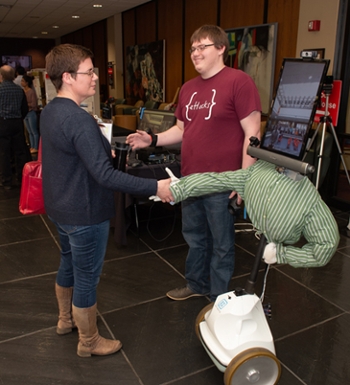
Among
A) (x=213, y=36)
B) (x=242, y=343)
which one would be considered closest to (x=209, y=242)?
(x=242, y=343)

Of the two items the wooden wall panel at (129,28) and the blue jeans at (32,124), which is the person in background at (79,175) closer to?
the blue jeans at (32,124)

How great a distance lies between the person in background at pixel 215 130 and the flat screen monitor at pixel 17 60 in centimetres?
1519

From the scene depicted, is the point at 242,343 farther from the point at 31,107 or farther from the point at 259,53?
the point at 31,107

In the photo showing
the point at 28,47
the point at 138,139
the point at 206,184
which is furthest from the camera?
the point at 28,47

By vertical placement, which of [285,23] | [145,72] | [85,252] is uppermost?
[285,23]

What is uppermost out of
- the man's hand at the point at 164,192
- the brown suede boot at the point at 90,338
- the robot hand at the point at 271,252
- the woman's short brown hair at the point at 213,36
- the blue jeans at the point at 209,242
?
the woman's short brown hair at the point at 213,36

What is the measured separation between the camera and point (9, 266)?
9.16ft

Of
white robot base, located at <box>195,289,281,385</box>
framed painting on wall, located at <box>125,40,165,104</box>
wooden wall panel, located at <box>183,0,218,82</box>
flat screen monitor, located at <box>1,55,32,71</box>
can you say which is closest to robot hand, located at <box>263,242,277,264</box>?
white robot base, located at <box>195,289,281,385</box>

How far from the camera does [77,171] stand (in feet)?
4.97

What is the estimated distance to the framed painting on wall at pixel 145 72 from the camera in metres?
8.45

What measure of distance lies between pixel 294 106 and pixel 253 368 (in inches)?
40.6

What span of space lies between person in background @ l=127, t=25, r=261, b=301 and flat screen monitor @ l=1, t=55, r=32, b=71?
15.2 m

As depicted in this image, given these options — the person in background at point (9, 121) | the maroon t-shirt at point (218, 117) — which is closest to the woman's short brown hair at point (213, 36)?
the maroon t-shirt at point (218, 117)

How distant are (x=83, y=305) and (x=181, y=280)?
1.02 metres
